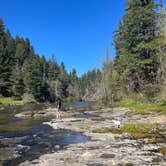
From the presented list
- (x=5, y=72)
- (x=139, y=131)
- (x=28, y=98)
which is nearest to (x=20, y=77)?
(x=5, y=72)

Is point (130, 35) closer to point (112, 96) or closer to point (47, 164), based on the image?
point (112, 96)

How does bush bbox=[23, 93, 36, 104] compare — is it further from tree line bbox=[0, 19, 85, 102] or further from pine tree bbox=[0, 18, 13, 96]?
pine tree bbox=[0, 18, 13, 96]

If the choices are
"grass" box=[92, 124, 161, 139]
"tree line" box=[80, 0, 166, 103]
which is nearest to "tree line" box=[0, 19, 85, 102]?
"tree line" box=[80, 0, 166, 103]

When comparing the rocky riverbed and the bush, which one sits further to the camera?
the bush

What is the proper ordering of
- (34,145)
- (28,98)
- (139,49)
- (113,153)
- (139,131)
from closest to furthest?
1. (113,153)
2. (34,145)
3. (139,131)
4. (139,49)
5. (28,98)

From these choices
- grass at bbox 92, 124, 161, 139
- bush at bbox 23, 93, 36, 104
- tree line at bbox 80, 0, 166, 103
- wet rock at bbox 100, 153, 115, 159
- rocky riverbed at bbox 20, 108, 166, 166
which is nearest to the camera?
rocky riverbed at bbox 20, 108, 166, 166

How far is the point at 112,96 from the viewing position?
54719 millimetres

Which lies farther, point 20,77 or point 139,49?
point 20,77

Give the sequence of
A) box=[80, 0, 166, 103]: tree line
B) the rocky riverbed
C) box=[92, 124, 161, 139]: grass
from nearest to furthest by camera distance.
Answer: the rocky riverbed → box=[92, 124, 161, 139]: grass → box=[80, 0, 166, 103]: tree line

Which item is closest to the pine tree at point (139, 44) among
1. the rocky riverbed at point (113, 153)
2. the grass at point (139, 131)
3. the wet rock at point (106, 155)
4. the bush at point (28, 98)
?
the grass at point (139, 131)

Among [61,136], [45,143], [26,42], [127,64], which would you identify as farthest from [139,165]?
[26,42]

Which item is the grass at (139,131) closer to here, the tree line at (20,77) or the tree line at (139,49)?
the tree line at (139,49)

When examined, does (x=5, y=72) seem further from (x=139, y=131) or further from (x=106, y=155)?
(x=106, y=155)

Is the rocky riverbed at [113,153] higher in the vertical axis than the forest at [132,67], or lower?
lower
